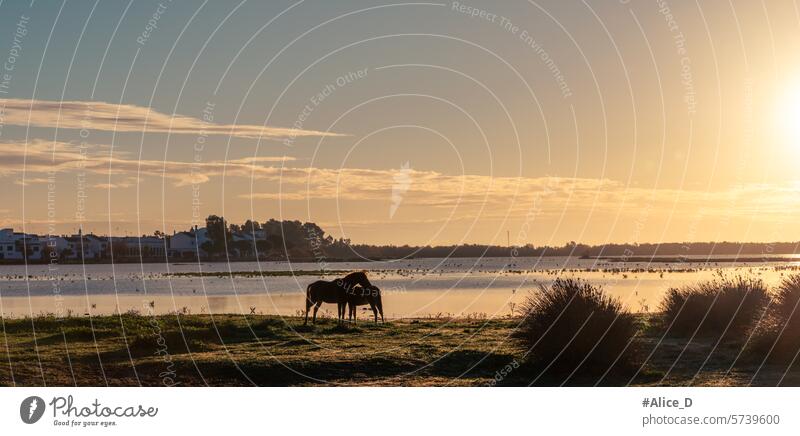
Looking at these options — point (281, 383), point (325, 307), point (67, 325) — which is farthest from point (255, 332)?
point (325, 307)

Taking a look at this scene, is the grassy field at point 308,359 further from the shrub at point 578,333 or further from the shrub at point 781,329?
the shrub at point 781,329

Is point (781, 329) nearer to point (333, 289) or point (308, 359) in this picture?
point (308, 359)

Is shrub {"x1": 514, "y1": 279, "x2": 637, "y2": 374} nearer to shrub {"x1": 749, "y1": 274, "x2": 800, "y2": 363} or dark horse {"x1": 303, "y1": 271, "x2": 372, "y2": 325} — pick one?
shrub {"x1": 749, "y1": 274, "x2": 800, "y2": 363}

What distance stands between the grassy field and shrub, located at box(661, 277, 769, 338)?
1055 mm

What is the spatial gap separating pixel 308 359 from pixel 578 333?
6.52 metres

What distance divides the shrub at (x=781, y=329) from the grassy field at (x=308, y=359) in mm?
799

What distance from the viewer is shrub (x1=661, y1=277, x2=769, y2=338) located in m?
28.8

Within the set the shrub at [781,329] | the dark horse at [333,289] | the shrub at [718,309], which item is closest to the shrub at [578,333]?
the shrub at [781,329]

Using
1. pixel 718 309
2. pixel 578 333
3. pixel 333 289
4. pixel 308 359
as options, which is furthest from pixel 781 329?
pixel 333 289

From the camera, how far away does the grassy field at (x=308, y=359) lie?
20625mm

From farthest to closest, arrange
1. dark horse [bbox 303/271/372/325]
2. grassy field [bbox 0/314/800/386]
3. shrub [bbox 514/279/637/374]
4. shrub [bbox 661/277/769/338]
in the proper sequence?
dark horse [bbox 303/271/372/325] < shrub [bbox 661/277/769/338] < shrub [bbox 514/279/637/374] < grassy field [bbox 0/314/800/386]

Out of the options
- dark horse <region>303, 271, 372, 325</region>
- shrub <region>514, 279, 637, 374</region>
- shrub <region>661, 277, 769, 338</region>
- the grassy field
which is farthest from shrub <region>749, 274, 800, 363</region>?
dark horse <region>303, 271, 372, 325</region>

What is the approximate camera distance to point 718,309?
30.1 m
